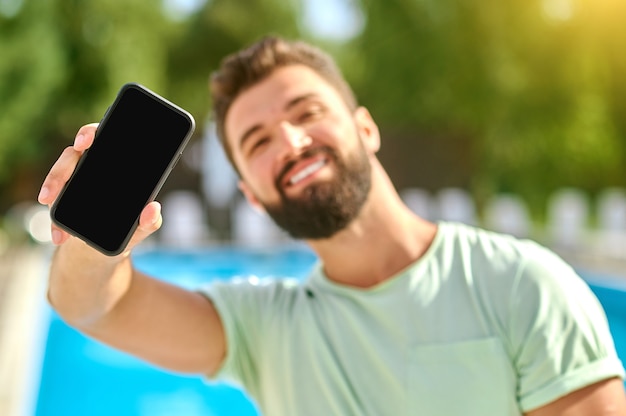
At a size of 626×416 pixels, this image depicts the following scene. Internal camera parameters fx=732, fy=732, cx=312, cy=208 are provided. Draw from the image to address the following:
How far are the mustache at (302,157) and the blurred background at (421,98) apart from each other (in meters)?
9.96

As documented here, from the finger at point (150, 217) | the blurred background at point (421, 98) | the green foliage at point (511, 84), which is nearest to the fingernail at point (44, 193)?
the finger at point (150, 217)

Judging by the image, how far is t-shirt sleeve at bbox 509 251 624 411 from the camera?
1291 mm

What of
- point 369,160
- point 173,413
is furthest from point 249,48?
point 173,413

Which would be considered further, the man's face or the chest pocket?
the man's face

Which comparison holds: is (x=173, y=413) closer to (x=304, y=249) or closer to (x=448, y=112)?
(x=304, y=249)

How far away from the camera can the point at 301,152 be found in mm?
1563

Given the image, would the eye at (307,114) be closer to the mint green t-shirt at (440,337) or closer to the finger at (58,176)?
the mint green t-shirt at (440,337)

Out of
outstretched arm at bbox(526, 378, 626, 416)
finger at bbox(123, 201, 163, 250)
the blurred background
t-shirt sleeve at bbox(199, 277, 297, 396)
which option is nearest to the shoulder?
t-shirt sleeve at bbox(199, 277, 297, 396)

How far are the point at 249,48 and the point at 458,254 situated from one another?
709 mm

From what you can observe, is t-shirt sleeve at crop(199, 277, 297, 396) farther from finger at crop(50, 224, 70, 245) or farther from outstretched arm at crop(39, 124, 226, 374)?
finger at crop(50, 224, 70, 245)

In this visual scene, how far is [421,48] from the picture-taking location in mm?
15945

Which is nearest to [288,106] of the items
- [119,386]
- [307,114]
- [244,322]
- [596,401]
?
[307,114]

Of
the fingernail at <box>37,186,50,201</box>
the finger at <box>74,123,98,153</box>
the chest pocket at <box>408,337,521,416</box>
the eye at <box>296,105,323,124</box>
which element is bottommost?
the chest pocket at <box>408,337,521,416</box>

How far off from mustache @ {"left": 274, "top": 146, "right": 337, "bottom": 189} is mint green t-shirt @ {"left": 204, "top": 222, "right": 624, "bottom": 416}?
0.25 metres
